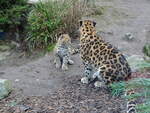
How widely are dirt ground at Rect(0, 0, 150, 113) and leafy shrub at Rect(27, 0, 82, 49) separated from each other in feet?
1.59

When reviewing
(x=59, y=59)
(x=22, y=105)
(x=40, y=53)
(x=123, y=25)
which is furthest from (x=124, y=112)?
(x=123, y=25)

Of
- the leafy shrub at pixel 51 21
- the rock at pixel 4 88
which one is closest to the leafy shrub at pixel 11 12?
the leafy shrub at pixel 51 21

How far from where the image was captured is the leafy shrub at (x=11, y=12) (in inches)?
342

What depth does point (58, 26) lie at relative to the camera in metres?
8.45

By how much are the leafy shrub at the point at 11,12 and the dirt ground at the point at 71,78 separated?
0.83 metres

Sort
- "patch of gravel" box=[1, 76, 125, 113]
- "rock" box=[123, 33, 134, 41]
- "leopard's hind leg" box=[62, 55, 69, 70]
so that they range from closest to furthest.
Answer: "patch of gravel" box=[1, 76, 125, 113] < "leopard's hind leg" box=[62, 55, 69, 70] < "rock" box=[123, 33, 134, 41]

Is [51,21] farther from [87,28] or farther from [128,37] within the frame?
[87,28]

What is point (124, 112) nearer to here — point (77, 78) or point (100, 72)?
point (100, 72)

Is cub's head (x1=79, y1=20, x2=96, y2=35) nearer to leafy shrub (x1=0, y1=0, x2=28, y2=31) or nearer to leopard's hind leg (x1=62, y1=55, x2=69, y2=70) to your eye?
leopard's hind leg (x1=62, y1=55, x2=69, y2=70)

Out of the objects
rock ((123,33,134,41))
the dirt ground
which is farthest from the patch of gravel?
rock ((123,33,134,41))

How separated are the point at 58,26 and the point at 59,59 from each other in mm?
1239

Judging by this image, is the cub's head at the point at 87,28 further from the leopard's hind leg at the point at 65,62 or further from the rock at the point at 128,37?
the rock at the point at 128,37

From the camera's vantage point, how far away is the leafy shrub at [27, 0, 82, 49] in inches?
331

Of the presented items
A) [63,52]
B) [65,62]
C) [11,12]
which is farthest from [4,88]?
[11,12]
